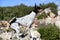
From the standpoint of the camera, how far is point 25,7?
19.5m

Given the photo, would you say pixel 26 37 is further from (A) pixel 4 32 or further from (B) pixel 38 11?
(B) pixel 38 11

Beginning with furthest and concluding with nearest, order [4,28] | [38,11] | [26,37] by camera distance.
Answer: [38,11]
[4,28]
[26,37]

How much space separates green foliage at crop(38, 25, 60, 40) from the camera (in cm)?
1452

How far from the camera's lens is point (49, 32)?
1467 centimetres

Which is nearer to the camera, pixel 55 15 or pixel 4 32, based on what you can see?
pixel 4 32

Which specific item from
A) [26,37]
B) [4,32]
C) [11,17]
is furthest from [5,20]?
[26,37]

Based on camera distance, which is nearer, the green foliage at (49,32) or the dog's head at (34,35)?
the dog's head at (34,35)

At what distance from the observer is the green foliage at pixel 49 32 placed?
14.5 meters

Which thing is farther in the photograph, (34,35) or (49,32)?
(49,32)

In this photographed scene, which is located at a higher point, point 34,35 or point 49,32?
point 49,32

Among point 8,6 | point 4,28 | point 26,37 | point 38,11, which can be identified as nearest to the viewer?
point 26,37

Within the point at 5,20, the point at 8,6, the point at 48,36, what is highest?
the point at 8,6

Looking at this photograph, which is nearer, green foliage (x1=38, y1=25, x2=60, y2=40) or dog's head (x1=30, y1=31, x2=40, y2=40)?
dog's head (x1=30, y1=31, x2=40, y2=40)

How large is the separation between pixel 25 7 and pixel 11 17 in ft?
8.74
